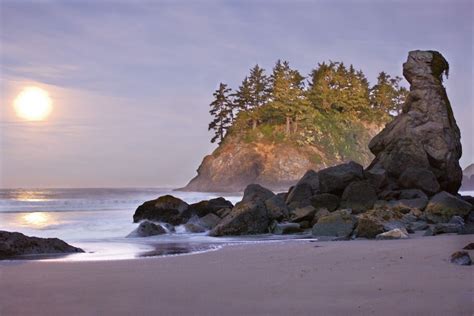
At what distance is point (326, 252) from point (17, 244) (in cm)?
529

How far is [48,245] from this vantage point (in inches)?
381

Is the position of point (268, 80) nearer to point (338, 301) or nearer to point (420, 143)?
point (420, 143)

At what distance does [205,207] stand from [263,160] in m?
34.3

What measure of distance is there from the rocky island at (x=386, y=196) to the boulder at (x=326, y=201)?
0.03m

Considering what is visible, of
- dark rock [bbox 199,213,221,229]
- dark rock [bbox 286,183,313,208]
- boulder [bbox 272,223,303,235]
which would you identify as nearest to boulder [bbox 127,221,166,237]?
dark rock [bbox 199,213,221,229]

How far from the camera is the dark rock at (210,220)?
56.3ft

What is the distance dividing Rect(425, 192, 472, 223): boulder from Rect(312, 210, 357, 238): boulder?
467 centimetres

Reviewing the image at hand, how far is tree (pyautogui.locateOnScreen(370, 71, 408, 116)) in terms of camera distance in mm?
66500

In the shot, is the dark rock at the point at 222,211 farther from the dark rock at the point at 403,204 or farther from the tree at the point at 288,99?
the tree at the point at 288,99

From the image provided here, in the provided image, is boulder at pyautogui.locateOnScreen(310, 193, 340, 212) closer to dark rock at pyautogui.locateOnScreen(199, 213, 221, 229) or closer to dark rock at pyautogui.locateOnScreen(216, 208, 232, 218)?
dark rock at pyautogui.locateOnScreen(216, 208, 232, 218)

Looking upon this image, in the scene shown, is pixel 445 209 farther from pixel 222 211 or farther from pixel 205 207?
pixel 205 207

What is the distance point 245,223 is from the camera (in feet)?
49.1

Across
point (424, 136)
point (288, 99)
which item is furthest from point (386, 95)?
point (424, 136)

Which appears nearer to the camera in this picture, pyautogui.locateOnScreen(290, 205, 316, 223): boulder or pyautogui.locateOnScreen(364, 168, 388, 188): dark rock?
pyautogui.locateOnScreen(290, 205, 316, 223): boulder
